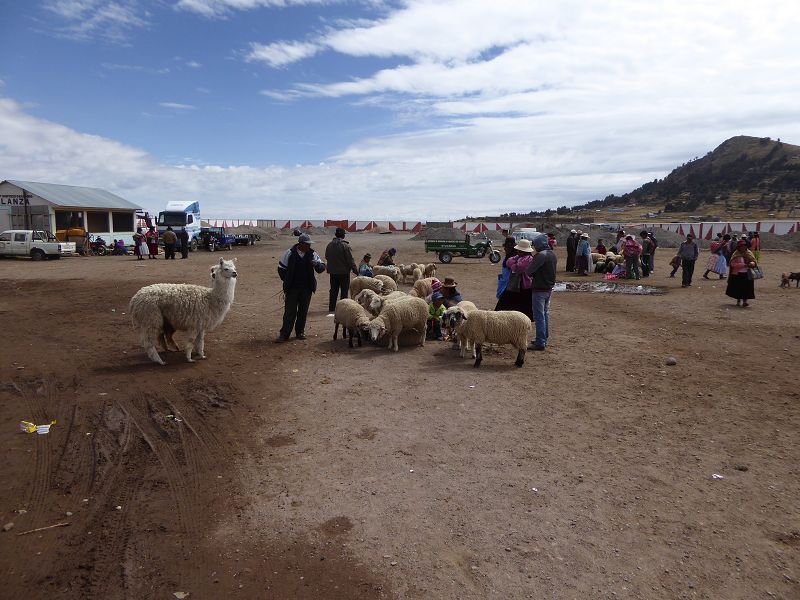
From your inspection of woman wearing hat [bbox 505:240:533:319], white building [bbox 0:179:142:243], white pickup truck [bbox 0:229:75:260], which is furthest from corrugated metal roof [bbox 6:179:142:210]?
woman wearing hat [bbox 505:240:533:319]

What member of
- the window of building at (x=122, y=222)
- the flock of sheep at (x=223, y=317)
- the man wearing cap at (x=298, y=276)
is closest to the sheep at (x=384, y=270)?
the man wearing cap at (x=298, y=276)

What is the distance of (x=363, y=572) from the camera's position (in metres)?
3.50

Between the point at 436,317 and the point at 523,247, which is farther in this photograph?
the point at 436,317

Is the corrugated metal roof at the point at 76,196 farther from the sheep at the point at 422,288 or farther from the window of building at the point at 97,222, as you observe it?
the sheep at the point at 422,288

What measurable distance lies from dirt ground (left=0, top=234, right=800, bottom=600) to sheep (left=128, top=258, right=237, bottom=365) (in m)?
0.40

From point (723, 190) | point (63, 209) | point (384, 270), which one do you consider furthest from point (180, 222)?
point (723, 190)

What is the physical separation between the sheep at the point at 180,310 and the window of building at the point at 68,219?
Answer: 30.6 m

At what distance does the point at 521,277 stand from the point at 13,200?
3408 centimetres

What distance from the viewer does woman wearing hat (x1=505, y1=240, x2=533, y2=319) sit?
9.10 meters

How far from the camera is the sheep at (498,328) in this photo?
823 cm

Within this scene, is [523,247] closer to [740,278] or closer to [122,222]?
[740,278]

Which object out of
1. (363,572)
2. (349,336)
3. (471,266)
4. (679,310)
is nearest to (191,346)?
(349,336)

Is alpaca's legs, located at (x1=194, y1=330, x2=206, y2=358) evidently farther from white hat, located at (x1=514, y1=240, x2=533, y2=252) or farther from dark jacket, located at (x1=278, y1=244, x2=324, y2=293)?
white hat, located at (x1=514, y1=240, x2=533, y2=252)

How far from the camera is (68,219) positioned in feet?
112
